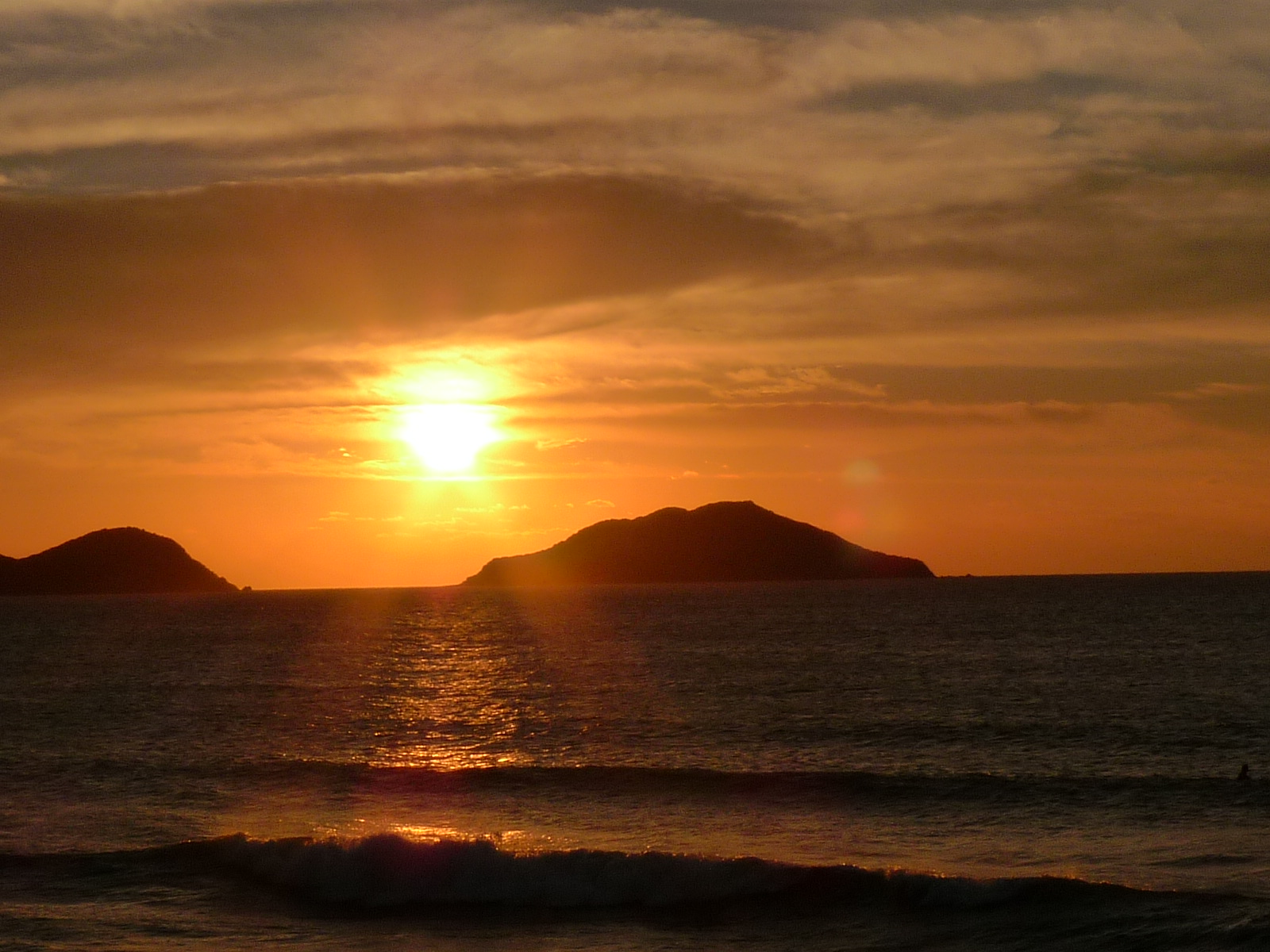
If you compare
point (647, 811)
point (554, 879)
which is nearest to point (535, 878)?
point (554, 879)

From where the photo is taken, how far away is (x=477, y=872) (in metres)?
28.2

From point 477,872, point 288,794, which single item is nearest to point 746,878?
point 477,872

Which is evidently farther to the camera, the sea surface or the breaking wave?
the breaking wave

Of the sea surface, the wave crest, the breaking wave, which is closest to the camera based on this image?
the sea surface

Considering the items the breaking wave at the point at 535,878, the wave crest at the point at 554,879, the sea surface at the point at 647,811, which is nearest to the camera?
the sea surface at the point at 647,811

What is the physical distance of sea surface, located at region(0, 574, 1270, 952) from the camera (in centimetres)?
2488

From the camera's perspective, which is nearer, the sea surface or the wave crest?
the sea surface

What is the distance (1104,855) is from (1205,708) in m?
33.3

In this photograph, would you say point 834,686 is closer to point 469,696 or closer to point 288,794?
point 469,696

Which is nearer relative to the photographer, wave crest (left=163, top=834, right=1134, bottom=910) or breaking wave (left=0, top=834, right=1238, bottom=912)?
breaking wave (left=0, top=834, right=1238, bottom=912)

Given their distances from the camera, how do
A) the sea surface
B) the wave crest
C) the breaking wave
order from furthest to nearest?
the wave crest, the breaking wave, the sea surface

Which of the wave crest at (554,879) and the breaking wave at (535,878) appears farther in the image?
the wave crest at (554,879)

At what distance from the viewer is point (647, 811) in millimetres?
35219

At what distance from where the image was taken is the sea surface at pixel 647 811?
81.6ft
